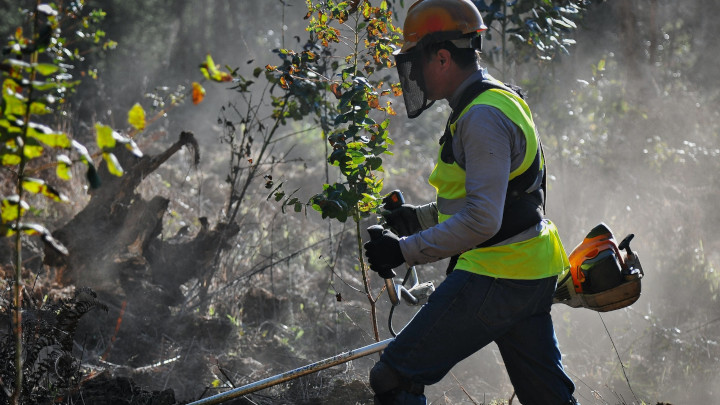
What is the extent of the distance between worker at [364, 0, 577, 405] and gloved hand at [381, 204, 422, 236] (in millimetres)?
394

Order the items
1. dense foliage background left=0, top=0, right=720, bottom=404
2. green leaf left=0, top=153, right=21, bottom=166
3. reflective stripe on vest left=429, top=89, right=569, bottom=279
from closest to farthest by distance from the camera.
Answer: green leaf left=0, top=153, right=21, bottom=166 → reflective stripe on vest left=429, top=89, right=569, bottom=279 → dense foliage background left=0, top=0, right=720, bottom=404

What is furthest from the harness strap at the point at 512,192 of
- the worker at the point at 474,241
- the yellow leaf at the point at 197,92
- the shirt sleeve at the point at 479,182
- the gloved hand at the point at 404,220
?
the yellow leaf at the point at 197,92

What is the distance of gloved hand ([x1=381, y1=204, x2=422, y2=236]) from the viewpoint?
3205 mm

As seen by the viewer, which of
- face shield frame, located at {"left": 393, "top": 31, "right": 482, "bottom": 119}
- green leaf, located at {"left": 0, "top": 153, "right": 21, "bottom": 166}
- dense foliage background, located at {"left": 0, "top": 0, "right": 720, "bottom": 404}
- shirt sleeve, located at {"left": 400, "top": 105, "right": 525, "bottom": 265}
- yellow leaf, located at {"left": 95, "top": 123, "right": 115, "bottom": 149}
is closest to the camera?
yellow leaf, located at {"left": 95, "top": 123, "right": 115, "bottom": 149}

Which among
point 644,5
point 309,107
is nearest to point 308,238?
point 309,107

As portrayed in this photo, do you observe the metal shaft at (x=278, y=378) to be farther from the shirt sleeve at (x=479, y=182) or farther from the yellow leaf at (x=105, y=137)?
the yellow leaf at (x=105, y=137)

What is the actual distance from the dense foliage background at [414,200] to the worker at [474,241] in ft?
2.69

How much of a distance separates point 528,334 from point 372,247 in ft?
2.28

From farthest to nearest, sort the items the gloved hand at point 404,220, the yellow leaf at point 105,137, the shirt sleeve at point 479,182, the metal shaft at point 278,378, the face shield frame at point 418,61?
1. the gloved hand at point 404,220
2. the metal shaft at point 278,378
3. the face shield frame at point 418,61
4. the shirt sleeve at point 479,182
5. the yellow leaf at point 105,137

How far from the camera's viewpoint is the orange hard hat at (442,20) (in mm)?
2740

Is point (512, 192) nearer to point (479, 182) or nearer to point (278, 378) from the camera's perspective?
point (479, 182)

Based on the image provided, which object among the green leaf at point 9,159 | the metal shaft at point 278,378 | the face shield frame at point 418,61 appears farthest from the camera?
the metal shaft at point 278,378

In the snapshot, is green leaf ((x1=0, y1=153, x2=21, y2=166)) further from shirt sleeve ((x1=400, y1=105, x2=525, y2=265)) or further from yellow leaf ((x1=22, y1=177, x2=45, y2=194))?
shirt sleeve ((x1=400, y1=105, x2=525, y2=265))

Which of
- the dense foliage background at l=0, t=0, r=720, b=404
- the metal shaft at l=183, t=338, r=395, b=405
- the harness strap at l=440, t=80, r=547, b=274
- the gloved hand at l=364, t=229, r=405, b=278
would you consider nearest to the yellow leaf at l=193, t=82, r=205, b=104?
the dense foliage background at l=0, t=0, r=720, b=404
